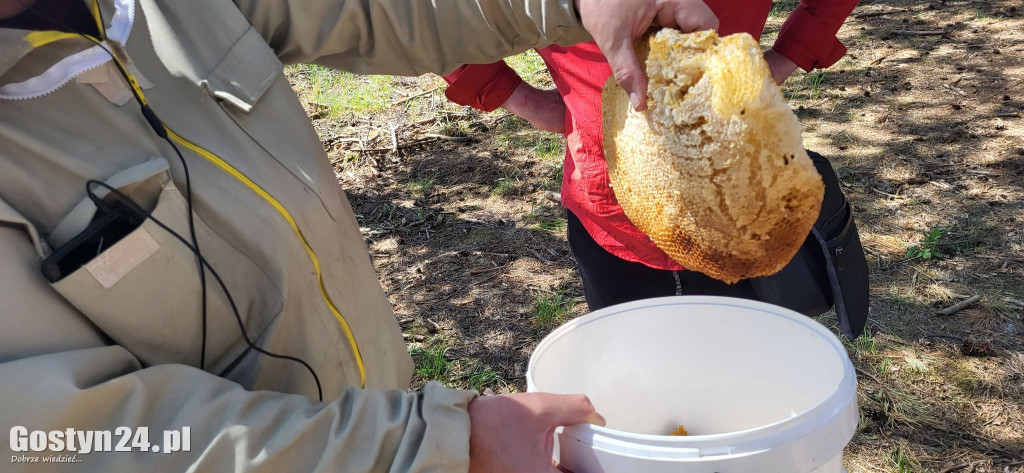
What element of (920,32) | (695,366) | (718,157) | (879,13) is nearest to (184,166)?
(718,157)

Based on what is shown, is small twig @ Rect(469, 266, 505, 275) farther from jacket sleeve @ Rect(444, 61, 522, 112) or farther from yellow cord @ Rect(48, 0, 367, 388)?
yellow cord @ Rect(48, 0, 367, 388)

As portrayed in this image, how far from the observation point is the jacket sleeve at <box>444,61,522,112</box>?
83.4 inches

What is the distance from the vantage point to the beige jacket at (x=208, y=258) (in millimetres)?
960

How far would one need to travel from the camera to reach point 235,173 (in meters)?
1.19

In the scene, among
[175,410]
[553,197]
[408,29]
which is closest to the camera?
[175,410]

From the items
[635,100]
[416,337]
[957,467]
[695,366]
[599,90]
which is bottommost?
[957,467]

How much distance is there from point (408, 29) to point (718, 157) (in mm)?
657

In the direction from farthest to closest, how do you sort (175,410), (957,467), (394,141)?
1. (394,141)
2. (957,467)
3. (175,410)

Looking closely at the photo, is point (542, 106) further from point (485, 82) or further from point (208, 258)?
point (208, 258)

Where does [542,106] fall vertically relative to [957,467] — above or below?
above

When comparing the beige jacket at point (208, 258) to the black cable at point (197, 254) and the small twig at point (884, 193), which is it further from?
the small twig at point (884, 193)

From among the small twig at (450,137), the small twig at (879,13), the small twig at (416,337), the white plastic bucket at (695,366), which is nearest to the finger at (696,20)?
the white plastic bucket at (695,366)

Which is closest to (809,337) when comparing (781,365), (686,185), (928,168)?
(781,365)

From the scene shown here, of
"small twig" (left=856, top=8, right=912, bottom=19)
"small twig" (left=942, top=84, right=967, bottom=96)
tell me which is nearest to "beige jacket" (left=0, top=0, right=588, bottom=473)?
"small twig" (left=942, top=84, right=967, bottom=96)
